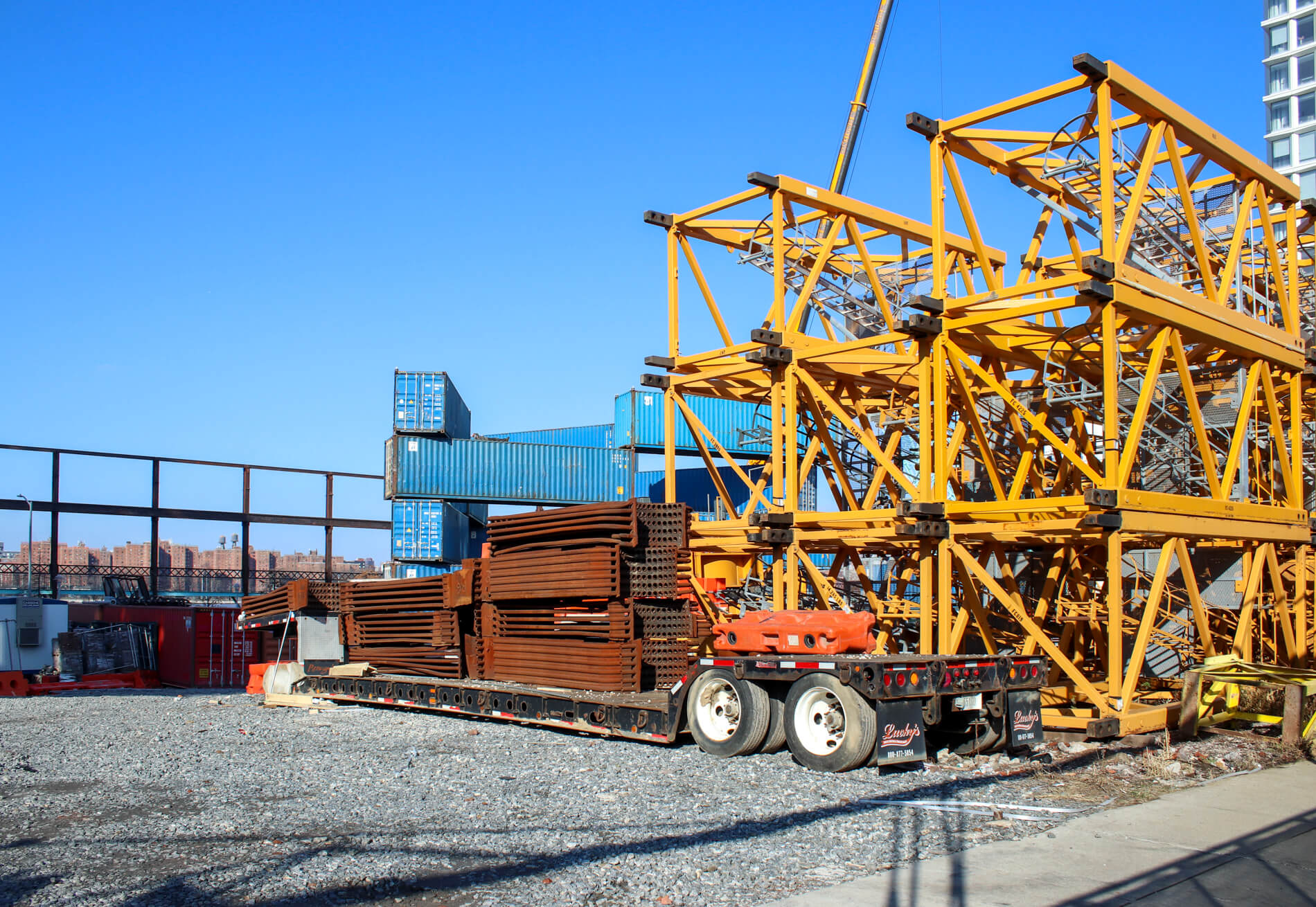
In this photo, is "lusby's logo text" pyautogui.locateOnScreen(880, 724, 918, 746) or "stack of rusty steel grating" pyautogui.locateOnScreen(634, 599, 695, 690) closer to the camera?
"lusby's logo text" pyautogui.locateOnScreen(880, 724, 918, 746)

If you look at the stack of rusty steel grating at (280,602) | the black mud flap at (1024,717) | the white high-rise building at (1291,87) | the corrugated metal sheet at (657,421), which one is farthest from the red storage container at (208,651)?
the white high-rise building at (1291,87)

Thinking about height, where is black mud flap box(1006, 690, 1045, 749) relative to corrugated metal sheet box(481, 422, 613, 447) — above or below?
below

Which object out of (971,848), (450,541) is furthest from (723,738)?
(450,541)

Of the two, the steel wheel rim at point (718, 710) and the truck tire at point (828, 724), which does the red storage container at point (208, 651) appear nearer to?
the steel wheel rim at point (718, 710)

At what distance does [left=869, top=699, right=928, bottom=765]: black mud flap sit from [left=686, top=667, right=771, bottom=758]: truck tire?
1385mm

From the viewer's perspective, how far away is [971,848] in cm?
809

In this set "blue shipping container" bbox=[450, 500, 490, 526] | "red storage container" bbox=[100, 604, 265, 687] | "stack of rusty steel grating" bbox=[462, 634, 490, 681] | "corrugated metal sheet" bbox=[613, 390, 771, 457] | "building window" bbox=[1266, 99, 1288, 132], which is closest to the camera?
"stack of rusty steel grating" bbox=[462, 634, 490, 681]

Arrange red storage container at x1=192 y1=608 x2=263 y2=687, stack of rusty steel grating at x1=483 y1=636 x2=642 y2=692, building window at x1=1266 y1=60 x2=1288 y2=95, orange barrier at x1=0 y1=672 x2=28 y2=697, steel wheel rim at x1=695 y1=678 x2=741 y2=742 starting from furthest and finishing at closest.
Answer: building window at x1=1266 y1=60 x2=1288 y2=95, red storage container at x1=192 y1=608 x2=263 y2=687, orange barrier at x1=0 y1=672 x2=28 y2=697, stack of rusty steel grating at x1=483 y1=636 x2=642 y2=692, steel wheel rim at x1=695 y1=678 x2=741 y2=742

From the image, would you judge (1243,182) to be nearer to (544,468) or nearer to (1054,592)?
(1054,592)

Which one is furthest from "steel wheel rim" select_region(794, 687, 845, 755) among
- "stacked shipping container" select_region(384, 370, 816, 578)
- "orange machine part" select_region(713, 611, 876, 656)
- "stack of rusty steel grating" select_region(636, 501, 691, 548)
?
"stacked shipping container" select_region(384, 370, 816, 578)

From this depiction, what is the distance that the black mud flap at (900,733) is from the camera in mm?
10812

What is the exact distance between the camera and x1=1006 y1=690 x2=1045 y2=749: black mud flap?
12.0m

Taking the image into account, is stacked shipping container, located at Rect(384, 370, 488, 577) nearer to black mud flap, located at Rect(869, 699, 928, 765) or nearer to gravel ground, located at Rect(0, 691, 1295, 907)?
gravel ground, located at Rect(0, 691, 1295, 907)

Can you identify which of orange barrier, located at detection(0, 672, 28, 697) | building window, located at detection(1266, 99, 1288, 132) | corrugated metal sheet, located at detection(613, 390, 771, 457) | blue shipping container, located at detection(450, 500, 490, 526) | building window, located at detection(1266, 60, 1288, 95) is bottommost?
orange barrier, located at detection(0, 672, 28, 697)
